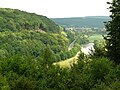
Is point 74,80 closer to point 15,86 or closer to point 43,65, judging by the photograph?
point 15,86

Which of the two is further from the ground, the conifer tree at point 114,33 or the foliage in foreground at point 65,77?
the conifer tree at point 114,33

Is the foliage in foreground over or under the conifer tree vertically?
under

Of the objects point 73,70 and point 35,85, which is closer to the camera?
point 35,85

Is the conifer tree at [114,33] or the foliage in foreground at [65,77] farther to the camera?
the conifer tree at [114,33]

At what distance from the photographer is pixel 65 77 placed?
5334cm

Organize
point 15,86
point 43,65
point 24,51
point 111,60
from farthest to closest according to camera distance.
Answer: point 24,51, point 43,65, point 111,60, point 15,86

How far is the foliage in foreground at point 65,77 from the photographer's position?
5003cm

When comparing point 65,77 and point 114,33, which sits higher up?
point 114,33

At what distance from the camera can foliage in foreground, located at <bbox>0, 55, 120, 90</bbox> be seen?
50.0 metres

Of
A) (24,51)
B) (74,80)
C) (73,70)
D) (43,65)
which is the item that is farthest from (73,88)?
(24,51)

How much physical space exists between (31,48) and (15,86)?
148m

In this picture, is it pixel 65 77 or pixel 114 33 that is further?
pixel 114 33

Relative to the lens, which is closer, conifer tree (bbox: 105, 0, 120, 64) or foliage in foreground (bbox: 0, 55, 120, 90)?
foliage in foreground (bbox: 0, 55, 120, 90)

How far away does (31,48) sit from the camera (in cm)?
19888
